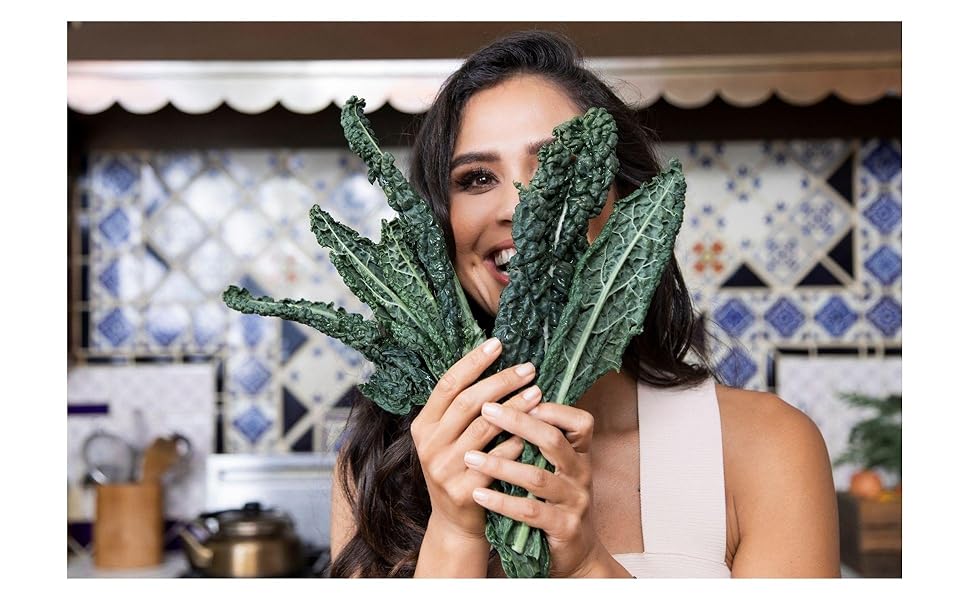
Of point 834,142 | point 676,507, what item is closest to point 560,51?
point 676,507

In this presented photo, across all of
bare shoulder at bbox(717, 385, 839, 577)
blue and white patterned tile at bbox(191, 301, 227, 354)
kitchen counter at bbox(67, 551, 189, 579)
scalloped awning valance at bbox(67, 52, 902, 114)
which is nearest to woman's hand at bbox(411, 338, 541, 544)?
bare shoulder at bbox(717, 385, 839, 577)

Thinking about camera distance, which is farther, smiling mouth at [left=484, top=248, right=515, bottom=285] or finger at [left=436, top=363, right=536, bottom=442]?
smiling mouth at [left=484, top=248, right=515, bottom=285]

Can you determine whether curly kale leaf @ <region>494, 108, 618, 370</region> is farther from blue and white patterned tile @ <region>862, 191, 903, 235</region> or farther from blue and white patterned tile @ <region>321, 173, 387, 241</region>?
blue and white patterned tile @ <region>862, 191, 903, 235</region>

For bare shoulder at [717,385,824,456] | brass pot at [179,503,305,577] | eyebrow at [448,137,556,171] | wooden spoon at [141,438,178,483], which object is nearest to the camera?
eyebrow at [448,137,556,171]

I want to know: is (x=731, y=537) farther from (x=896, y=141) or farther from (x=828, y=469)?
(x=896, y=141)

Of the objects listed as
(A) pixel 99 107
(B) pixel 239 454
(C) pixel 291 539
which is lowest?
(C) pixel 291 539

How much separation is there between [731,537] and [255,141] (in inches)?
78.0

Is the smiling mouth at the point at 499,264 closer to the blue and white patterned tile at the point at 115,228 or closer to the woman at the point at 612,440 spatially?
the woman at the point at 612,440

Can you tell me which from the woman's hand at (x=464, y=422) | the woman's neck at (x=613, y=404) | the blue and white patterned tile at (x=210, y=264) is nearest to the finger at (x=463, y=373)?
the woman's hand at (x=464, y=422)

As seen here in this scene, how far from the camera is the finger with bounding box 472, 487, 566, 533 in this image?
0.72m

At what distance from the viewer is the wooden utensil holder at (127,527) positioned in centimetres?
241

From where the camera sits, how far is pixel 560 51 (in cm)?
109

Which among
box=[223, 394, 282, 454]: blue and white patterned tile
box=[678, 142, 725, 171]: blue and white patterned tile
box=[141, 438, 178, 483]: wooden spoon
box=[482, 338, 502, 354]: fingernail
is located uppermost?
box=[678, 142, 725, 171]: blue and white patterned tile

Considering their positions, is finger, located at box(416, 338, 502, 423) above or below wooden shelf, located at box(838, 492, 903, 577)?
above
